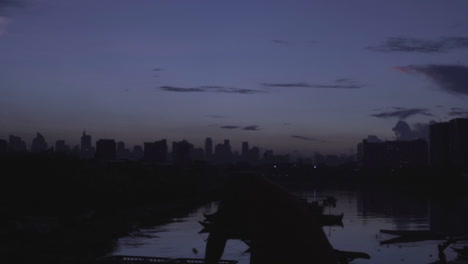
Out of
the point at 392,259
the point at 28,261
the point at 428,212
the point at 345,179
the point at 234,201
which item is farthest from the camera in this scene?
the point at 345,179

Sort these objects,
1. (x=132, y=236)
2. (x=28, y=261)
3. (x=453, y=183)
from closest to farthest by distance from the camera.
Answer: (x=28, y=261) → (x=132, y=236) → (x=453, y=183)

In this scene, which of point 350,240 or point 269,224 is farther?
point 350,240

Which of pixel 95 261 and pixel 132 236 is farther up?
pixel 95 261

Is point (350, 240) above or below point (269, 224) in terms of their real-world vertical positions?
below

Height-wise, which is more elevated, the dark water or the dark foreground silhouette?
the dark foreground silhouette

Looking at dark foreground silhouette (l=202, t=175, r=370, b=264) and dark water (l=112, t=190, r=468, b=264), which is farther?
dark water (l=112, t=190, r=468, b=264)

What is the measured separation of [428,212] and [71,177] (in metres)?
32.5

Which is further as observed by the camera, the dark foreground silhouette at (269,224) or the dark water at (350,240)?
the dark water at (350,240)

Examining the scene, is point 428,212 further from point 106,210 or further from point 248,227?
point 248,227

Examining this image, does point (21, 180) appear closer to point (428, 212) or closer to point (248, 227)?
point (428, 212)

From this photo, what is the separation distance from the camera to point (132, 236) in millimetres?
28750

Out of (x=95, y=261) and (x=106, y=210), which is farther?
(x=106, y=210)

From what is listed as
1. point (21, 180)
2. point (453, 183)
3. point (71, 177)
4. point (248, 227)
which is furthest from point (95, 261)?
point (453, 183)

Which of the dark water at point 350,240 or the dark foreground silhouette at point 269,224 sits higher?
the dark foreground silhouette at point 269,224
